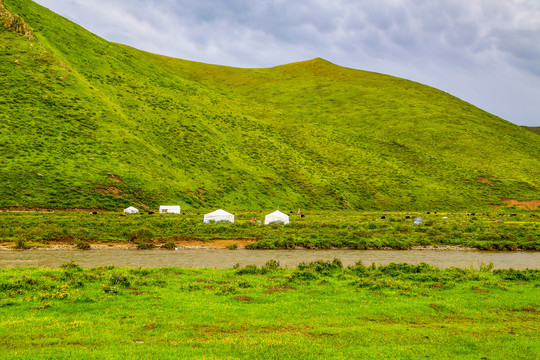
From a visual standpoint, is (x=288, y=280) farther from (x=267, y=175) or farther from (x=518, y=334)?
(x=267, y=175)

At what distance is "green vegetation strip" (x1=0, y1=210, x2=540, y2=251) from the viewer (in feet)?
131

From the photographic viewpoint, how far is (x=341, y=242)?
42594 millimetres

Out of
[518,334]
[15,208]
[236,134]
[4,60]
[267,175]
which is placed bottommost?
[518,334]

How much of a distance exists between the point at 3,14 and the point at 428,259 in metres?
110

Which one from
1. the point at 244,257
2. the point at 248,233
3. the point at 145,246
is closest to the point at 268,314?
the point at 244,257

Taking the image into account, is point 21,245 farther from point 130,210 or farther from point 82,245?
point 130,210

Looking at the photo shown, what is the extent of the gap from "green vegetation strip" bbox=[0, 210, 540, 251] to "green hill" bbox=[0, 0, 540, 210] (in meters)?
12.7

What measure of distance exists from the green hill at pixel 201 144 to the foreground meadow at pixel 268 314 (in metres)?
43.1

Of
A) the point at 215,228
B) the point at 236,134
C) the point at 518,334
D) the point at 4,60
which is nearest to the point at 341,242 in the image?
the point at 215,228

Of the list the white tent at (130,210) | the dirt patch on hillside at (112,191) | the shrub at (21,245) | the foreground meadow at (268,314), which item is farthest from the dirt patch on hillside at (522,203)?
the shrub at (21,245)

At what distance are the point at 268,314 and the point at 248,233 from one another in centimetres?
3034

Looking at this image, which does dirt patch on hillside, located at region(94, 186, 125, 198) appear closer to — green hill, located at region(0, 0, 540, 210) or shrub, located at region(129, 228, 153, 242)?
green hill, located at region(0, 0, 540, 210)

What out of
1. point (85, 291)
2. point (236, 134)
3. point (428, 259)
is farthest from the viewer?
point (236, 134)

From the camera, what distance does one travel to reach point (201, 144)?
94562mm
